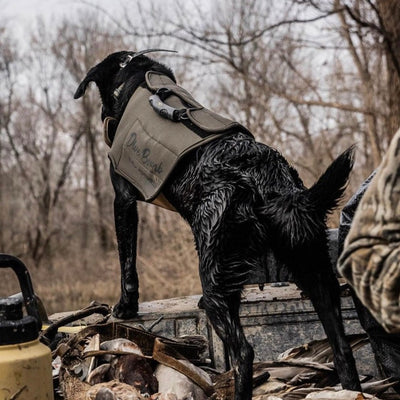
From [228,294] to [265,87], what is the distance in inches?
342

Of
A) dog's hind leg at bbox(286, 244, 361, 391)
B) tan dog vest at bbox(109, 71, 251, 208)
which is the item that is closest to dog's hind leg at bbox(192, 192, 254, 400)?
dog's hind leg at bbox(286, 244, 361, 391)

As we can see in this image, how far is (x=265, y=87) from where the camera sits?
1149 centimetres

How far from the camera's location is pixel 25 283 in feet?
6.98

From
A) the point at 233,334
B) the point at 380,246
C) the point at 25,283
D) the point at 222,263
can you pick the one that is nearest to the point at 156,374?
the point at 233,334

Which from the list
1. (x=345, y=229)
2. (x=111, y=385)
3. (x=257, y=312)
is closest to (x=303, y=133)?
(x=257, y=312)

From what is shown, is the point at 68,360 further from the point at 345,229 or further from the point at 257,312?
the point at 257,312

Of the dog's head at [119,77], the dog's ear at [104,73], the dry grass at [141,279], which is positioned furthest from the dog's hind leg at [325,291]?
the dry grass at [141,279]

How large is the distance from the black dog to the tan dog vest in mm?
99

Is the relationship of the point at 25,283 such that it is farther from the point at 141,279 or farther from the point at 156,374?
the point at 141,279

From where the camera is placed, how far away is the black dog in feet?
10.4

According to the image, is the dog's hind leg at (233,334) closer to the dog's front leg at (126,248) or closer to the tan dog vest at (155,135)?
the tan dog vest at (155,135)

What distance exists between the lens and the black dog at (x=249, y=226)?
3180 millimetres

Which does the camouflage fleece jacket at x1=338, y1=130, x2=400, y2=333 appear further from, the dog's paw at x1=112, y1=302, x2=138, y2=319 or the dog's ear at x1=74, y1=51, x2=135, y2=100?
the dog's ear at x1=74, y1=51, x2=135, y2=100

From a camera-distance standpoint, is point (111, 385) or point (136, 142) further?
point (136, 142)
